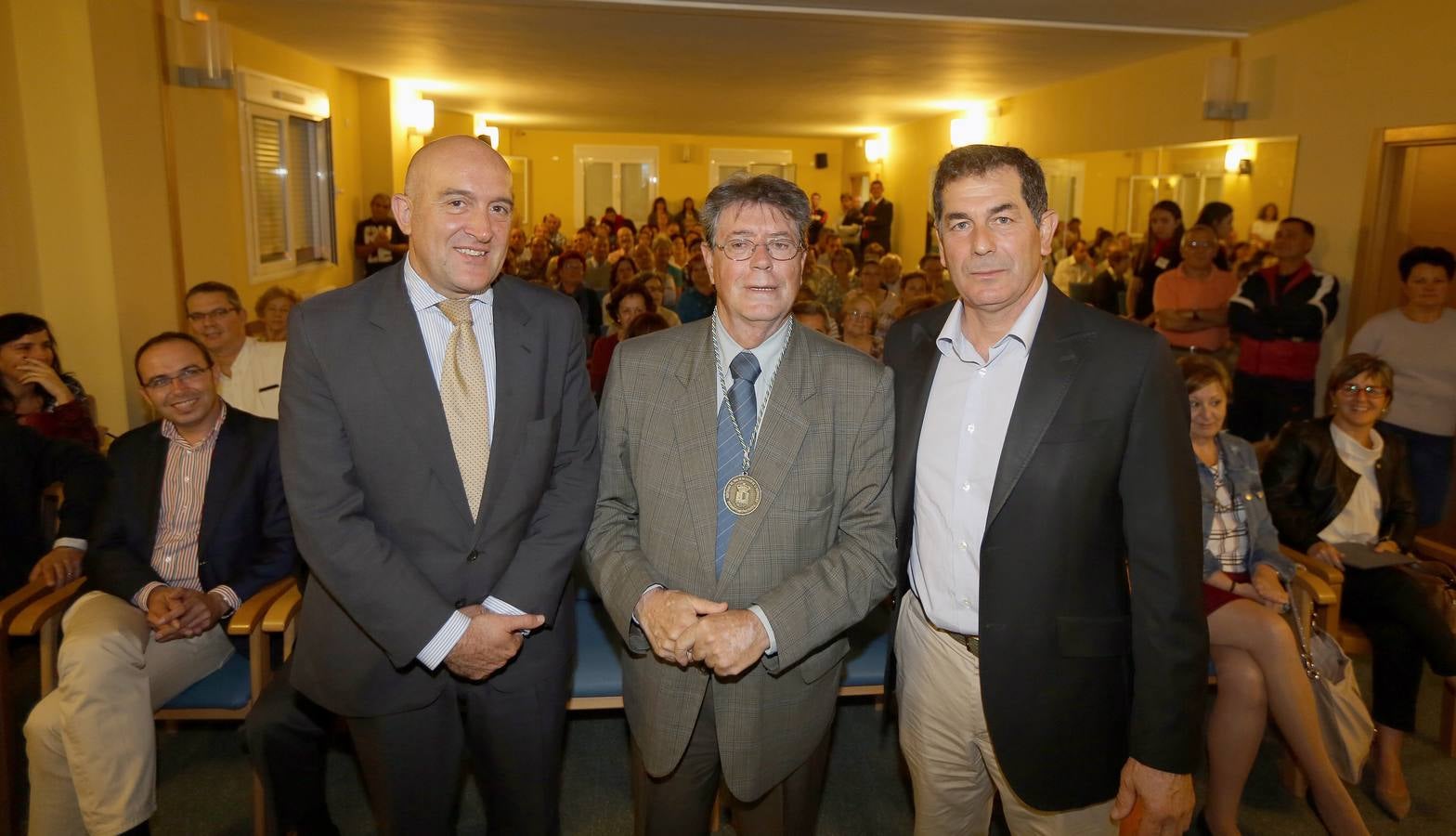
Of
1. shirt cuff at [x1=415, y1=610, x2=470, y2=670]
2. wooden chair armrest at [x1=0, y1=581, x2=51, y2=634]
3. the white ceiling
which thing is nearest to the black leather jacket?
shirt cuff at [x1=415, y1=610, x2=470, y2=670]

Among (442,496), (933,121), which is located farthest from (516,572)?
(933,121)

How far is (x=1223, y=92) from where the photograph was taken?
6.58m

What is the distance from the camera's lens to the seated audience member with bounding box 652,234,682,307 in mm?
8289

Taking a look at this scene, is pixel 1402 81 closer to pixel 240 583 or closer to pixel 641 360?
pixel 641 360

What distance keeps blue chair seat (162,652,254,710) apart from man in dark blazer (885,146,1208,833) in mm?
2009

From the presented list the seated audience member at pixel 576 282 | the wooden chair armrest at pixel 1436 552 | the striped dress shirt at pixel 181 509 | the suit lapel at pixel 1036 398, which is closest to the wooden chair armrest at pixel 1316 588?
the wooden chair armrest at pixel 1436 552

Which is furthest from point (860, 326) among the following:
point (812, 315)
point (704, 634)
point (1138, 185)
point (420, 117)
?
point (420, 117)

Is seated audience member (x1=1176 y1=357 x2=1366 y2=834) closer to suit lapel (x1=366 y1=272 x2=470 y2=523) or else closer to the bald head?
suit lapel (x1=366 y1=272 x2=470 y2=523)

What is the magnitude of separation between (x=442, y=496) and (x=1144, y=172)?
11824 millimetres

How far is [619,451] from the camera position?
191cm

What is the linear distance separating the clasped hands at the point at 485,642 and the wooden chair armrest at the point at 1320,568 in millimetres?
2576

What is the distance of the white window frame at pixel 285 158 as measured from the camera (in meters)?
7.30

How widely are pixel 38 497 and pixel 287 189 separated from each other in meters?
6.06

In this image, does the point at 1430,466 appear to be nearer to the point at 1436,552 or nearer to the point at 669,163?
the point at 1436,552
